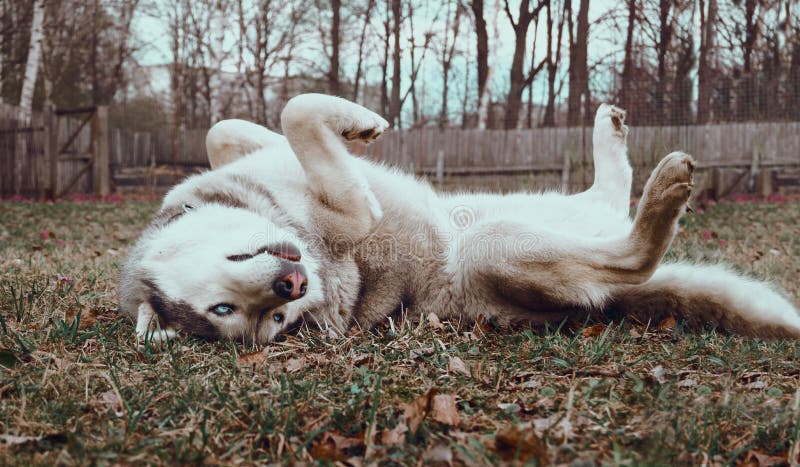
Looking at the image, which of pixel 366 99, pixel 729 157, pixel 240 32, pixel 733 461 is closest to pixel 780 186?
pixel 729 157

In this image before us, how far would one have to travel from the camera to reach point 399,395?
2.02 metres

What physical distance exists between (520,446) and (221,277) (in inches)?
54.5

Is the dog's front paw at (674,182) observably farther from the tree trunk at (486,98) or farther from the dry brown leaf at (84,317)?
the tree trunk at (486,98)

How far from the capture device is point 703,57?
13.7 m

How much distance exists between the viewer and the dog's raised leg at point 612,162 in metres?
3.64

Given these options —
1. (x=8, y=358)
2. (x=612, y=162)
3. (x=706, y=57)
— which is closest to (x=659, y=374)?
(x=612, y=162)

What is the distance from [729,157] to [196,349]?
1476cm

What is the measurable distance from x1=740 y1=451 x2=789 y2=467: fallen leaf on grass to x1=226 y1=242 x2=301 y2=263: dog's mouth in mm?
1692

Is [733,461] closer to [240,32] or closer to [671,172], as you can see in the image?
[671,172]

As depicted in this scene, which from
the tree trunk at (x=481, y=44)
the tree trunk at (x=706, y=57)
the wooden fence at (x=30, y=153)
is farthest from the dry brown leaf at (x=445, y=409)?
the tree trunk at (x=481, y=44)

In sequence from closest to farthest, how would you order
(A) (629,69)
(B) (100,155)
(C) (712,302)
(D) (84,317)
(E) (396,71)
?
(C) (712,302), (D) (84,317), (A) (629,69), (B) (100,155), (E) (396,71)

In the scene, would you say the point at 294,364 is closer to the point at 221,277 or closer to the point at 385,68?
the point at 221,277

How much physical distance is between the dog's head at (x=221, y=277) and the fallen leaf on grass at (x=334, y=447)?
2.57 ft

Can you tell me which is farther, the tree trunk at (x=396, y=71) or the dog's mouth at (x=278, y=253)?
the tree trunk at (x=396, y=71)
